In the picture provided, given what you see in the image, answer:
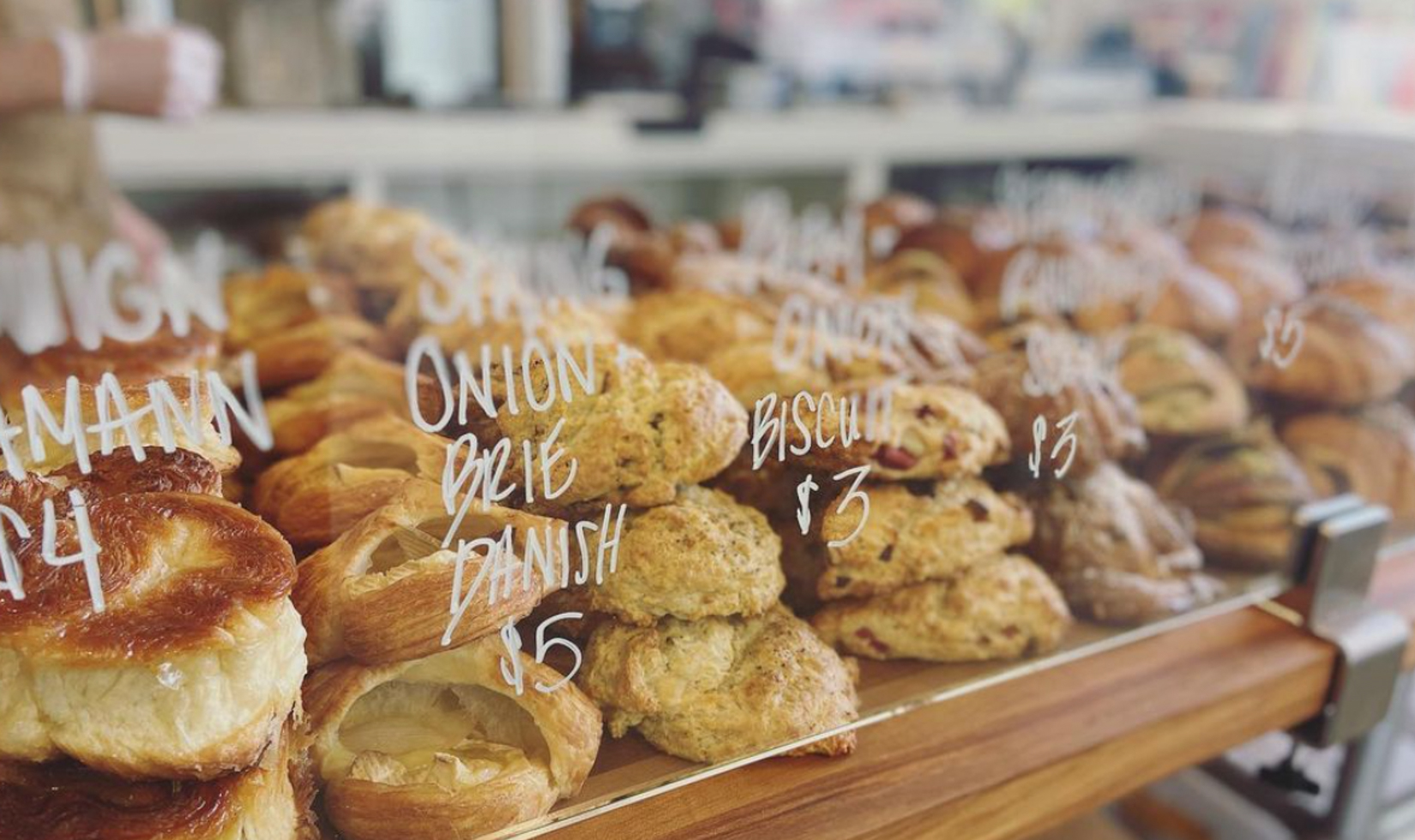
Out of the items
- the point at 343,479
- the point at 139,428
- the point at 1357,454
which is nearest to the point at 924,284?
the point at 1357,454

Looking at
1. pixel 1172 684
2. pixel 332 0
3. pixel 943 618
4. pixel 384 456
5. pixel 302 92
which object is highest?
pixel 332 0

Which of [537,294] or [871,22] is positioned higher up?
[871,22]

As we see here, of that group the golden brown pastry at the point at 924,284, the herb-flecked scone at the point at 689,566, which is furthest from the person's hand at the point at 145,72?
the herb-flecked scone at the point at 689,566

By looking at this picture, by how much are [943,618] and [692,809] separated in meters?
0.31

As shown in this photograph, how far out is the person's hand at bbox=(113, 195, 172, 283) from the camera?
217 cm

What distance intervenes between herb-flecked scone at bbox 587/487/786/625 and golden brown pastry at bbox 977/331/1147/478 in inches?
13.1

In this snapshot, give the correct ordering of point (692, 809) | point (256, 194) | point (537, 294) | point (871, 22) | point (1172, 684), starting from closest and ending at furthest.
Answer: point (692, 809)
point (1172, 684)
point (537, 294)
point (256, 194)
point (871, 22)

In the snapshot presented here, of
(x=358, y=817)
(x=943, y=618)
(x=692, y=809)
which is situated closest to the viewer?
(x=358, y=817)

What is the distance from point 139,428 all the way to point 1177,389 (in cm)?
116

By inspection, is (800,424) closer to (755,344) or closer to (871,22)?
(755,344)

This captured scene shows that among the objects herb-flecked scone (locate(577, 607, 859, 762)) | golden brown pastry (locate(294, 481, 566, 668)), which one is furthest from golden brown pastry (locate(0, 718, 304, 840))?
herb-flecked scone (locate(577, 607, 859, 762))

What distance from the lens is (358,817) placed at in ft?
2.36

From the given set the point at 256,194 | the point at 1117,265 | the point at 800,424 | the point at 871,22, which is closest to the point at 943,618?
the point at 800,424

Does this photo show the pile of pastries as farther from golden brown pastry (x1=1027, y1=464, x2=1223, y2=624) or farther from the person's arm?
the person's arm
